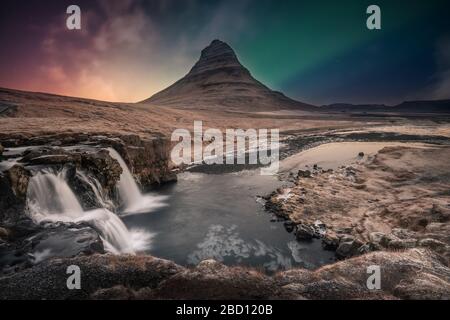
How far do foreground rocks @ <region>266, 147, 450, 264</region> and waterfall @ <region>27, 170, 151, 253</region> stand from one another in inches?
386

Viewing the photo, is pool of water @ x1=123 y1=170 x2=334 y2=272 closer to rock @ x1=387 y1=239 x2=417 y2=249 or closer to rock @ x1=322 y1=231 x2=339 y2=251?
rock @ x1=322 y1=231 x2=339 y2=251

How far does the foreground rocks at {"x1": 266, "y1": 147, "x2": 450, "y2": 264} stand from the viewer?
44.9 feet

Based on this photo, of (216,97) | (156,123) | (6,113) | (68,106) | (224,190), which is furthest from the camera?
(216,97)

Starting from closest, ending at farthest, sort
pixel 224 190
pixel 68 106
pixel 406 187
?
pixel 406 187, pixel 224 190, pixel 68 106

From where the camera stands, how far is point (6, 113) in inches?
1903

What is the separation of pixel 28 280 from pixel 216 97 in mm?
192645

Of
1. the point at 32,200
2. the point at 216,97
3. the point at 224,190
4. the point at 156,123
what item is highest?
the point at 216,97

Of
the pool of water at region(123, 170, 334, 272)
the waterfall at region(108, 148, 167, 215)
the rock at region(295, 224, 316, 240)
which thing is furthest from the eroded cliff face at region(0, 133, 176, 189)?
the rock at region(295, 224, 316, 240)

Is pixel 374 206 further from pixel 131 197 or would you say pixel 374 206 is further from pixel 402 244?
pixel 131 197

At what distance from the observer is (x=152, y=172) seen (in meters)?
28.9

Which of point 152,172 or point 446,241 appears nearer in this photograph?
point 446,241
